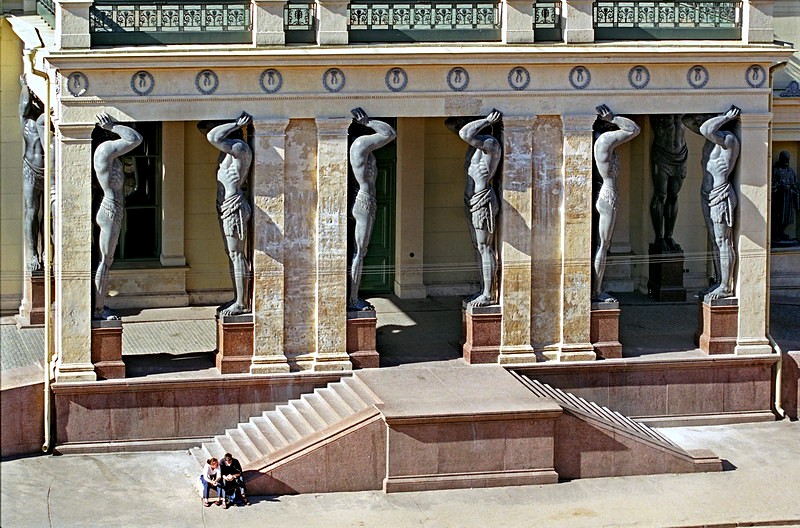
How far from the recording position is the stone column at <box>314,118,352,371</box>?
3225 cm

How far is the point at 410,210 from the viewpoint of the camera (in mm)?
38562

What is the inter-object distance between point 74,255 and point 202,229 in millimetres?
6694

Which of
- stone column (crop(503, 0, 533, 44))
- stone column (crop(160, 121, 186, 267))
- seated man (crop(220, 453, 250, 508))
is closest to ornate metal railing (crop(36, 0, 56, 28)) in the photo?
stone column (crop(160, 121, 186, 267))

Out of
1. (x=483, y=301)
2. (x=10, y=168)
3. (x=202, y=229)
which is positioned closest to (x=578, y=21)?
(x=483, y=301)

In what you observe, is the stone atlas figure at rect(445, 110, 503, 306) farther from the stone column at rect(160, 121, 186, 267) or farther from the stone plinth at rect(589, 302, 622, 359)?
the stone column at rect(160, 121, 186, 267)

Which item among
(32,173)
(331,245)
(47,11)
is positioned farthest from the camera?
(32,173)

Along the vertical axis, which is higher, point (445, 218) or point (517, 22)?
point (517, 22)

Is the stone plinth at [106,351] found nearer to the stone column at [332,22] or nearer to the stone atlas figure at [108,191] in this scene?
the stone atlas figure at [108,191]

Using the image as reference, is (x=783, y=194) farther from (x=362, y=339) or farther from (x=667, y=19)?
(x=362, y=339)

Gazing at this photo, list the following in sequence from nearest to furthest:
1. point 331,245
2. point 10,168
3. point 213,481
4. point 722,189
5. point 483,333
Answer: point 213,481 < point 331,245 < point 483,333 < point 722,189 < point 10,168

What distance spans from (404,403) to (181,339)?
19.1 feet

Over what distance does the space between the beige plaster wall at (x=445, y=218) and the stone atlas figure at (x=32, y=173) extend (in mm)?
7505

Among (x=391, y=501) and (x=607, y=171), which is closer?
(x=391, y=501)

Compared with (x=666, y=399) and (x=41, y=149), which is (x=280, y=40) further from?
(x=666, y=399)
